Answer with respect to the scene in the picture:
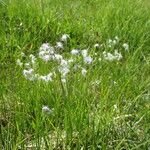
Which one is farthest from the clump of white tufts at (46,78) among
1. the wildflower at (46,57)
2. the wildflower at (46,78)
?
the wildflower at (46,57)

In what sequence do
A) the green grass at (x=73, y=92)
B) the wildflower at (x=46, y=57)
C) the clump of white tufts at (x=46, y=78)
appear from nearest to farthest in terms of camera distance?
the green grass at (x=73, y=92) < the clump of white tufts at (x=46, y=78) < the wildflower at (x=46, y=57)

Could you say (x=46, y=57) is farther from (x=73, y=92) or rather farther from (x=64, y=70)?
(x=73, y=92)

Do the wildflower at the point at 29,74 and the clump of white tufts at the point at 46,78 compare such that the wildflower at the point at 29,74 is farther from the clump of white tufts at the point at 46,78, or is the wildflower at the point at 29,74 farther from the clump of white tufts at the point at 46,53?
the clump of white tufts at the point at 46,53

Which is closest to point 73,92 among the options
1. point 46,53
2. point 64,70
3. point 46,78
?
point 64,70

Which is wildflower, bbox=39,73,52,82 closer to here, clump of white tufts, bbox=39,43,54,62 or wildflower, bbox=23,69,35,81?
wildflower, bbox=23,69,35,81

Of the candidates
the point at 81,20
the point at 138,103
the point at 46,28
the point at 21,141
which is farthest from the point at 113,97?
the point at 81,20

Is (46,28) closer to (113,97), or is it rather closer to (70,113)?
(113,97)

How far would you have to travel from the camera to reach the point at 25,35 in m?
4.47

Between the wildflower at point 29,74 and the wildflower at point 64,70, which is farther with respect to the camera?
the wildflower at point 29,74

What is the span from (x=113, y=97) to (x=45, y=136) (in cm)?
69

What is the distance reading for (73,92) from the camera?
300cm

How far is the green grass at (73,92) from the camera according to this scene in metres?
2.76

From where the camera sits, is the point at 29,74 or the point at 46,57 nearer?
the point at 29,74

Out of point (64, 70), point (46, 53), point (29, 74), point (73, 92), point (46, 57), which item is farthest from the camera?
point (46, 53)
